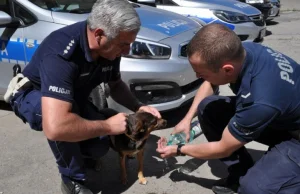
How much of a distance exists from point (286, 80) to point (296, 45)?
6006 mm

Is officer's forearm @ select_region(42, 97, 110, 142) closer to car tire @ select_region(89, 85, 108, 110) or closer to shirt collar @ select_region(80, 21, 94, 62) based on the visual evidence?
shirt collar @ select_region(80, 21, 94, 62)

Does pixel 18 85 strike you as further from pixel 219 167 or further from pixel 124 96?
pixel 219 167

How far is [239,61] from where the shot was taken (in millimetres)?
2268

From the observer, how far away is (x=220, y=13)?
22.1 feet

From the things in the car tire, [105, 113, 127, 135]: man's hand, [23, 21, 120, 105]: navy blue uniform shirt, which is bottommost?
the car tire

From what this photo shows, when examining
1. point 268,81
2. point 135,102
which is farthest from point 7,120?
point 268,81

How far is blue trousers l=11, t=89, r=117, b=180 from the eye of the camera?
2734 mm

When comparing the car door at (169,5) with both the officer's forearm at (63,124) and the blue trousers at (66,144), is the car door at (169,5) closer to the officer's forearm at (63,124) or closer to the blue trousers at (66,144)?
A: the blue trousers at (66,144)

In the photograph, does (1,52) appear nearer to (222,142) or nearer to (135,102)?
(135,102)

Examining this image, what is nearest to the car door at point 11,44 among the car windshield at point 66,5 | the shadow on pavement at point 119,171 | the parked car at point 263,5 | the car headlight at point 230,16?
the car windshield at point 66,5

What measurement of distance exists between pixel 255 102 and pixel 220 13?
188 inches

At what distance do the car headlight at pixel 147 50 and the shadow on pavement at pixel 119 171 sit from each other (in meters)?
0.87

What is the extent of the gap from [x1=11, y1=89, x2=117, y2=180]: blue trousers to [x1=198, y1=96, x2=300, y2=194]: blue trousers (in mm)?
872

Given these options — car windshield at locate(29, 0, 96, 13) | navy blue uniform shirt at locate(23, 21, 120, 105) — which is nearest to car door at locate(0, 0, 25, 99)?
car windshield at locate(29, 0, 96, 13)
